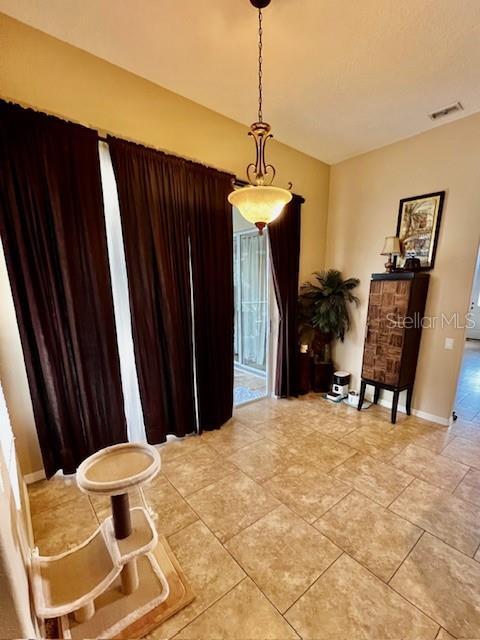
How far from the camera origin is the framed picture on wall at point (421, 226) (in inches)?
119

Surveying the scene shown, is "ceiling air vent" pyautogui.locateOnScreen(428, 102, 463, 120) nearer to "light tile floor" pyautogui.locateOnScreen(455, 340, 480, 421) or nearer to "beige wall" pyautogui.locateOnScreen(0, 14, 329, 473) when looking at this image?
"beige wall" pyautogui.locateOnScreen(0, 14, 329, 473)

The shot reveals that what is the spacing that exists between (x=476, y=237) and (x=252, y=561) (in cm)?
348

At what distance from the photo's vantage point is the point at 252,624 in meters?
1.29

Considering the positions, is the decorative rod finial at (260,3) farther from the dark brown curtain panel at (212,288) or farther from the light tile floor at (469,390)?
the light tile floor at (469,390)

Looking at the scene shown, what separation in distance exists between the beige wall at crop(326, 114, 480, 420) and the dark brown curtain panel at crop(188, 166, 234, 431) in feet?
6.17

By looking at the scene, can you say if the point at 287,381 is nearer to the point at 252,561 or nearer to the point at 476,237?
the point at 252,561

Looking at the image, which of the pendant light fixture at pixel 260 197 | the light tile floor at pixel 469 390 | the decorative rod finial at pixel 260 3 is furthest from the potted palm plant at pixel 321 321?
the decorative rod finial at pixel 260 3

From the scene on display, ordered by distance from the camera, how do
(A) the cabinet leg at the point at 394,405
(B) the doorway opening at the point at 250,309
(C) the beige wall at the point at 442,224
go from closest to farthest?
(C) the beige wall at the point at 442,224
(A) the cabinet leg at the point at 394,405
(B) the doorway opening at the point at 250,309

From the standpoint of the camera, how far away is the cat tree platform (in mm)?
1280

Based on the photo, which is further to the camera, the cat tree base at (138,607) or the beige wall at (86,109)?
the beige wall at (86,109)

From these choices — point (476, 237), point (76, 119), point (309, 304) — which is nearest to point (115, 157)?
point (76, 119)

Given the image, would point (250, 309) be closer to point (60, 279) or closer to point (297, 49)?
point (60, 279)

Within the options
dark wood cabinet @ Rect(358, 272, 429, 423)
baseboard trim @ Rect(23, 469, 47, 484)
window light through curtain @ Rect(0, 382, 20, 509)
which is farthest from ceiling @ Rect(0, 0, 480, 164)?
baseboard trim @ Rect(23, 469, 47, 484)

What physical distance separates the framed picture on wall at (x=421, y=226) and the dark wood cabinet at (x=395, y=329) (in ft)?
0.86
